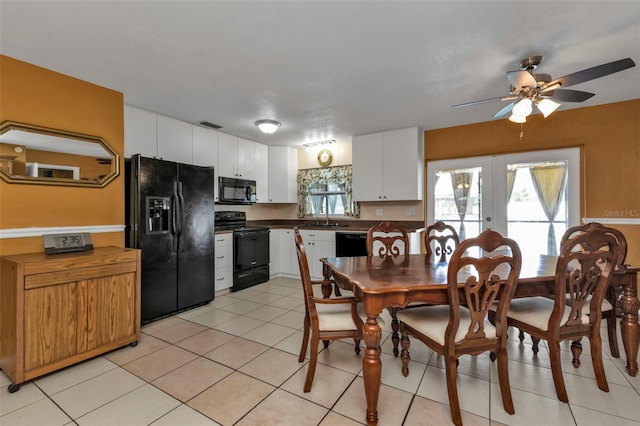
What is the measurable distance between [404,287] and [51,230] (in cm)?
285

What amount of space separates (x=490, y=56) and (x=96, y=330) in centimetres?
378

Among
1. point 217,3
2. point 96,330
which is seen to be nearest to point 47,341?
→ point 96,330

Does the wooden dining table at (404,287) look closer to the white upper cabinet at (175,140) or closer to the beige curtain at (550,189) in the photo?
the beige curtain at (550,189)

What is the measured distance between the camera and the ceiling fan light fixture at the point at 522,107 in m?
2.28

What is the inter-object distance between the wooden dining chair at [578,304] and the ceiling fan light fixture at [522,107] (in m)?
1.05

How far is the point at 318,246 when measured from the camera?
464 cm

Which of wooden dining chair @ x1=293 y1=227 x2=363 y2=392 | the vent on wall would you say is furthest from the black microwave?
wooden dining chair @ x1=293 y1=227 x2=363 y2=392

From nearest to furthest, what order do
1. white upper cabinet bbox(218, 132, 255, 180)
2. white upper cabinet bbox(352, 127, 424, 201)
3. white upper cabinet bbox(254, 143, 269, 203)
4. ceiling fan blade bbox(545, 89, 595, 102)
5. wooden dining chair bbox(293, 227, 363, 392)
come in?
wooden dining chair bbox(293, 227, 363, 392)
ceiling fan blade bbox(545, 89, 595, 102)
white upper cabinet bbox(352, 127, 424, 201)
white upper cabinet bbox(218, 132, 255, 180)
white upper cabinet bbox(254, 143, 269, 203)

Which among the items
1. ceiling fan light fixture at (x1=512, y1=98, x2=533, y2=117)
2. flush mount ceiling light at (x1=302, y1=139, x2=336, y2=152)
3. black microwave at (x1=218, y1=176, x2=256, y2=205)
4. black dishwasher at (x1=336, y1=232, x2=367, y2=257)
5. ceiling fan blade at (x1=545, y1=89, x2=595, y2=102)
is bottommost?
black dishwasher at (x1=336, y1=232, x2=367, y2=257)

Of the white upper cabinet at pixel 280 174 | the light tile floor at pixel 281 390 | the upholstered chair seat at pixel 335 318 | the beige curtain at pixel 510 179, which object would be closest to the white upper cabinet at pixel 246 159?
the white upper cabinet at pixel 280 174

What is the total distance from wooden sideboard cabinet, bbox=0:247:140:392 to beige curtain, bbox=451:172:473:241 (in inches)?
160

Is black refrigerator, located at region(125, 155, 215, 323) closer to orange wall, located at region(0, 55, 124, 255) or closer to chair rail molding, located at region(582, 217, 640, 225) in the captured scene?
orange wall, located at region(0, 55, 124, 255)

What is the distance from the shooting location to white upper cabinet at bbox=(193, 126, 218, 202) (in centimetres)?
400

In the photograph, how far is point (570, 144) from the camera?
138 inches
